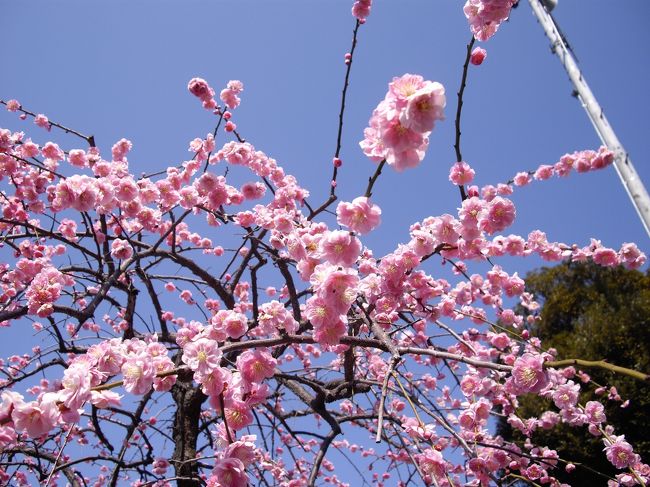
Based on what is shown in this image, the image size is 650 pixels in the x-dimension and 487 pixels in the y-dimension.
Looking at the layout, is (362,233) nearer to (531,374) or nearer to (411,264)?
(411,264)

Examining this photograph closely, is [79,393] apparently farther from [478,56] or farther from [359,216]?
[478,56]

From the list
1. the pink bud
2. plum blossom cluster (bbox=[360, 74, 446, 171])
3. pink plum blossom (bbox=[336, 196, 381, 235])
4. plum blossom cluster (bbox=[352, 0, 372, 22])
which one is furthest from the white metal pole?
plum blossom cluster (bbox=[360, 74, 446, 171])

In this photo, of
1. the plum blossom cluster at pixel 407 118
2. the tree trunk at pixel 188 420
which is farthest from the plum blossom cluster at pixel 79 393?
the tree trunk at pixel 188 420

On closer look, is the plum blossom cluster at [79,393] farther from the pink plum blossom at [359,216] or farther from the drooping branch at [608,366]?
the drooping branch at [608,366]

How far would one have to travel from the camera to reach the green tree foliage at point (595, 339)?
19.9ft

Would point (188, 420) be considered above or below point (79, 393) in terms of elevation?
above

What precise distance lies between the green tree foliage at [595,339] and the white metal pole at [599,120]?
69.4 inches

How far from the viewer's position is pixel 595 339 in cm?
714

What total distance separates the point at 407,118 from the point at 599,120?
526 centimetres

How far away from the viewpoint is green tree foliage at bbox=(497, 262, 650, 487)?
19.9 feet

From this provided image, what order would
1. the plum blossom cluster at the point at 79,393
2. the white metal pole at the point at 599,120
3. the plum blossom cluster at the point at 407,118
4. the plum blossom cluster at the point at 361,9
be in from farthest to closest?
the white metal pole at the point at 599,120 → the plum blossom cluster at the point at 361,9 → the plum blossom cluster at the point at 79,393 → the plum blossom cluster at the point at 407,118

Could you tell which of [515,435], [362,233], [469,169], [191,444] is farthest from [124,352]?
[515,435]

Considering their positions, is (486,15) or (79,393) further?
(486,15)

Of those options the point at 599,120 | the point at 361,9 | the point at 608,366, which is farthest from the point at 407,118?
the point at 599,120
